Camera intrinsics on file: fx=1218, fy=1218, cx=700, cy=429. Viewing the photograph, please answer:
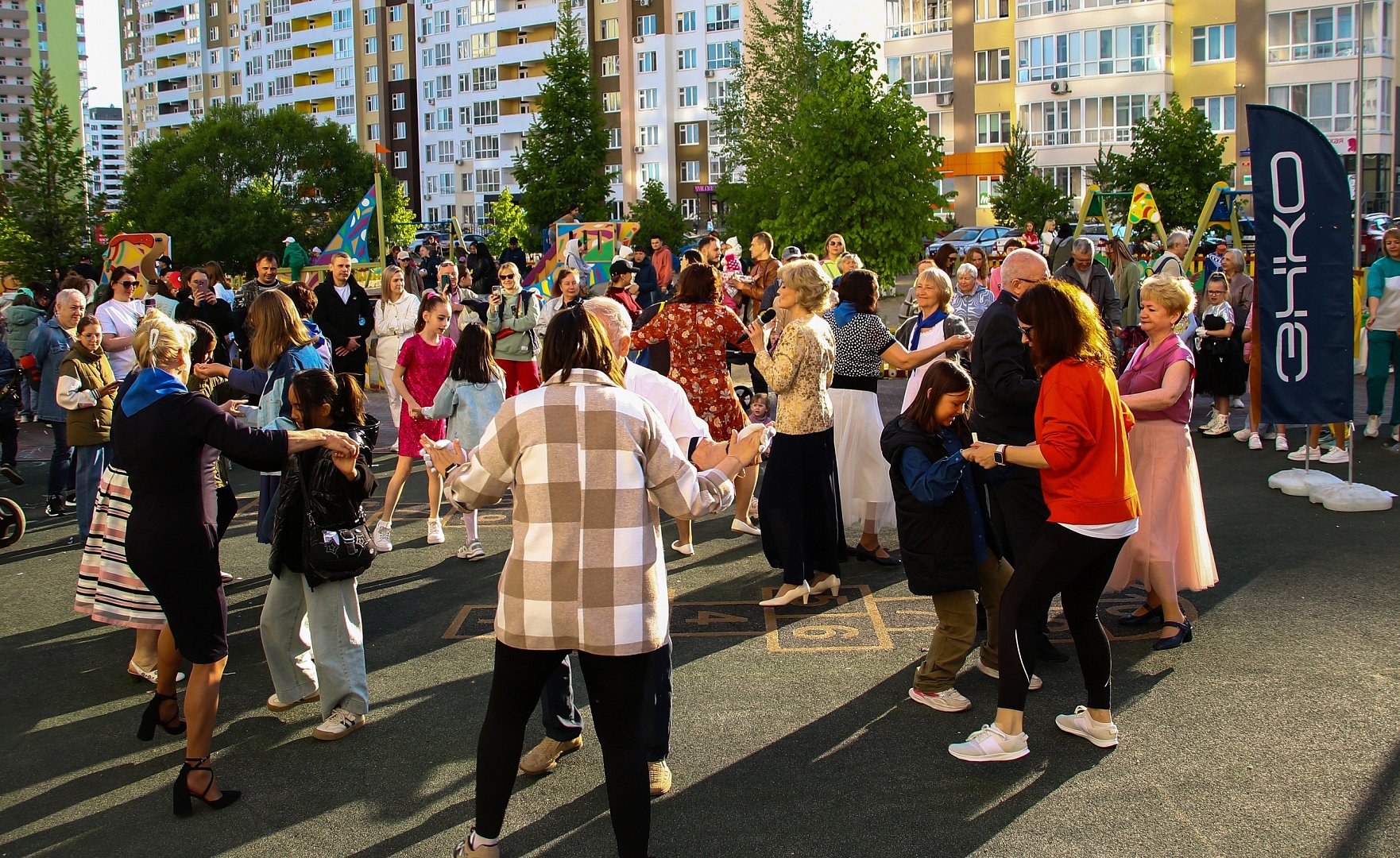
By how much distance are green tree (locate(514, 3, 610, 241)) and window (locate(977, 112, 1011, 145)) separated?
20.2m

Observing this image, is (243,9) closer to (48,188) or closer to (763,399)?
(48,188)

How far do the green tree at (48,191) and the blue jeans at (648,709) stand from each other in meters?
21.9

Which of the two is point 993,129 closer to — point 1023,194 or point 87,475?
point 1023,194

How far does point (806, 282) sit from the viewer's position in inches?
284

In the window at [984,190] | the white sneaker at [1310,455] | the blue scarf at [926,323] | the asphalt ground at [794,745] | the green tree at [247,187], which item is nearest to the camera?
the asphalt ground at [794,745]

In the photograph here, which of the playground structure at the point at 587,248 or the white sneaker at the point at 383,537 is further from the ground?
the playground structure at the point at 587,248

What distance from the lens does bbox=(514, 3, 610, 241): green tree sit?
2475 inches

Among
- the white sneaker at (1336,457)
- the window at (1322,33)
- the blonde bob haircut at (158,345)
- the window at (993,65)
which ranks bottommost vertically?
the white sneaker at (1336,457)

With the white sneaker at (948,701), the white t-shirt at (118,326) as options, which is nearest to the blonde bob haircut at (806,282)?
the white sneaker at (948,701)

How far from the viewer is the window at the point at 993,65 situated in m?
63.8

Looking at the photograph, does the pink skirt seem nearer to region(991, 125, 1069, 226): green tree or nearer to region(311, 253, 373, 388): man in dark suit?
region(311, 253, 373, 388): man in dark suit

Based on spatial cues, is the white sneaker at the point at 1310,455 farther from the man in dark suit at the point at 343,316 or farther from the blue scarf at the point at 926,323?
the man in dark suit at the point at 343,316

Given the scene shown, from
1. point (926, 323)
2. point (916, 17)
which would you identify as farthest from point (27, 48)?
point (926, 323)

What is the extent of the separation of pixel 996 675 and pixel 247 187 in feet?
180
